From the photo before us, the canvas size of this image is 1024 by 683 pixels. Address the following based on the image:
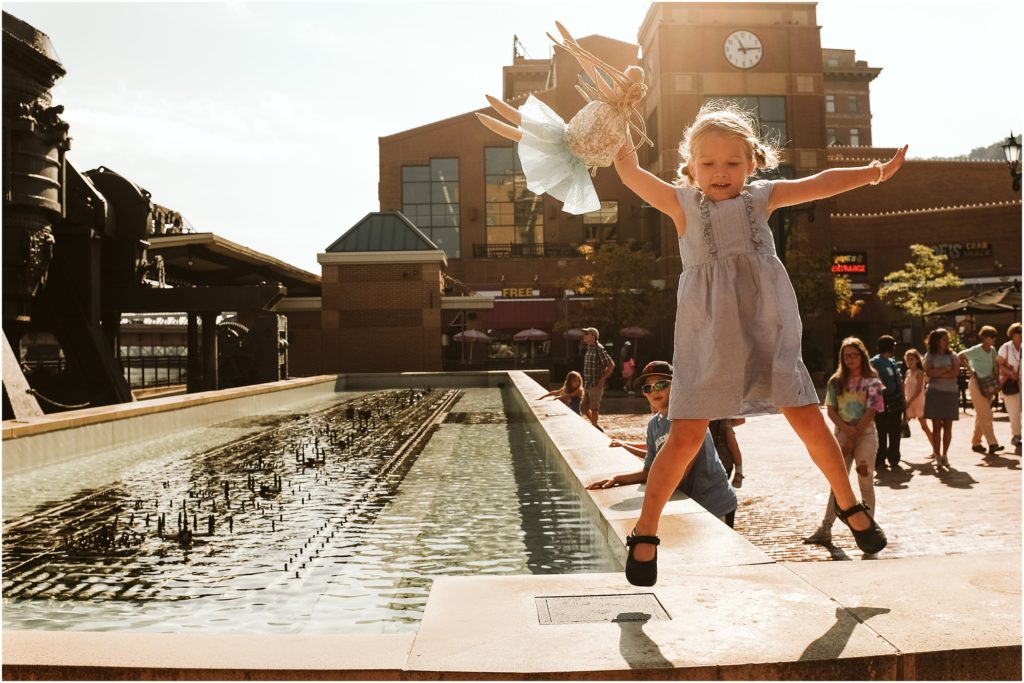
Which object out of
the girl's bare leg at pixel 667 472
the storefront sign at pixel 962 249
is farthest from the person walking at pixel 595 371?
the storefront sign at pixel 962 249

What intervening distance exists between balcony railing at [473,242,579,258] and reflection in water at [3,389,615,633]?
3667 centimetres

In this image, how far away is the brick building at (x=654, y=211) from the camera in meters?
37.6

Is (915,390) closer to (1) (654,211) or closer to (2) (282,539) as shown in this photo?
(2) (282,539)

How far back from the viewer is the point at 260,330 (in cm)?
2362

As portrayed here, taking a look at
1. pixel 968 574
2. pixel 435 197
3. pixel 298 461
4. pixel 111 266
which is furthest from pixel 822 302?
pixel 968 574

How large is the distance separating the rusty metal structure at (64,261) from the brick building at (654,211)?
1569cm

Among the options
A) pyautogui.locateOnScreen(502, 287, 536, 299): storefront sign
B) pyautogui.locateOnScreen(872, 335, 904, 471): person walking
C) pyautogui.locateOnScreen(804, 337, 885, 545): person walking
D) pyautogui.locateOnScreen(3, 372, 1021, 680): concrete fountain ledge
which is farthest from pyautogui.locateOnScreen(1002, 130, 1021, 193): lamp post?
pyautogui.locateOnScreen(502, 287, 536, 299): storefront sign

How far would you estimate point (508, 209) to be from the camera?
1811 inches

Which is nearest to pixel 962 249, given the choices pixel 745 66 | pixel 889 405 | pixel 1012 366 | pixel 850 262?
pixel 850 262

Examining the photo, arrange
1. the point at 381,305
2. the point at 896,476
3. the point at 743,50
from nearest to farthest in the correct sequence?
the point at 896,476 < the point at 381,305 < the point at 743,50

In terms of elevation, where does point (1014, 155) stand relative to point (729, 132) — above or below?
above

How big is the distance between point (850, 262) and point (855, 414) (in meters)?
40.0

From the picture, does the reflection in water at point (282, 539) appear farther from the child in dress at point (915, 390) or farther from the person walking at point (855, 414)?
the child in dress at point (915, 390)

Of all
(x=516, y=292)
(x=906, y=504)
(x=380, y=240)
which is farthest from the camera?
(x=516, y=292)
